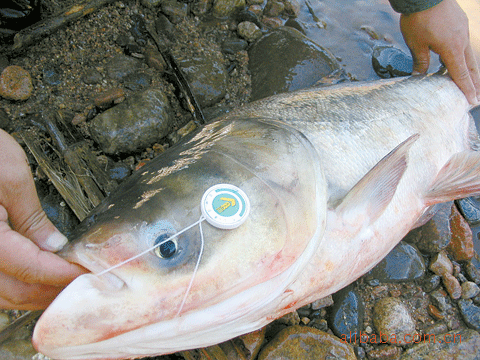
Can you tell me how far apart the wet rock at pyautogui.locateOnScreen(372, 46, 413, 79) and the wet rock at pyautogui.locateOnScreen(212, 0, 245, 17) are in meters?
2.06

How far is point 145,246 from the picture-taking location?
1.39 metres

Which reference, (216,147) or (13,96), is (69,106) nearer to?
(13,96)

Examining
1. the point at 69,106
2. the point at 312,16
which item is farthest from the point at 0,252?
the point at 312,16

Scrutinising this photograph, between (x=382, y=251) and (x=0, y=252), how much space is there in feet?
7.34

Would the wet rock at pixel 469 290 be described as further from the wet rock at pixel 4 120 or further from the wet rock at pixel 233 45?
the wet rock at pixel 4 120

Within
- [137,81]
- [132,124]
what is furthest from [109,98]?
[132,124]

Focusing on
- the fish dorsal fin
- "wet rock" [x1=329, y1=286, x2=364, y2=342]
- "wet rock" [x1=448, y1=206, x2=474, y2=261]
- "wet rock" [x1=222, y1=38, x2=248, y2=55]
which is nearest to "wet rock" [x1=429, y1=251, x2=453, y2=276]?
"wet rock" [x1=448, y1=206, x2=474, y2=261]

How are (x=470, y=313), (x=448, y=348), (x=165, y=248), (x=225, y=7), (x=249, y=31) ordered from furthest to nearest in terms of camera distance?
(x=225, y=7), (x=249, y=31), (x=470, y=313), (x=448, y=348), (x=165, y=248)

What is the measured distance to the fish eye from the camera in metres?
1.39

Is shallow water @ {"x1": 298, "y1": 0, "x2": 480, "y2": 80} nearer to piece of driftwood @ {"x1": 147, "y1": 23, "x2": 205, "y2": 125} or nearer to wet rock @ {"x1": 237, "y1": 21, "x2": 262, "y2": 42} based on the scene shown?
wet rock @ {"x1": 237, "y1": 21, "x2": 262, "y2": 42}

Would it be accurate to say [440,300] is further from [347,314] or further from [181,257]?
[181,257]

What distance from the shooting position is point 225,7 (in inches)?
176

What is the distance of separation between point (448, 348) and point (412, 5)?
3.21m

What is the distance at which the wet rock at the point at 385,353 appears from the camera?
2.60m
